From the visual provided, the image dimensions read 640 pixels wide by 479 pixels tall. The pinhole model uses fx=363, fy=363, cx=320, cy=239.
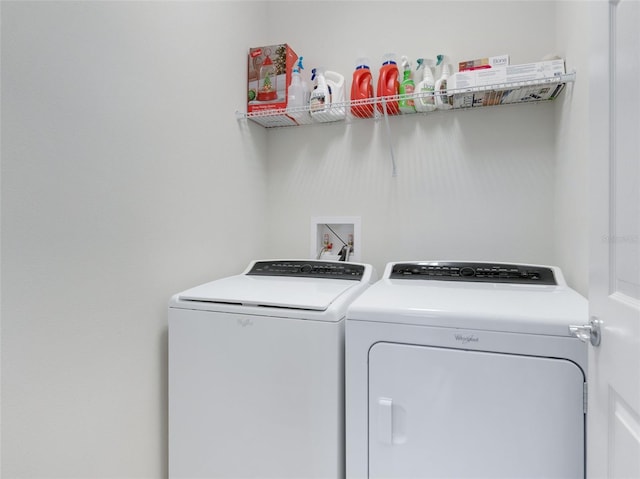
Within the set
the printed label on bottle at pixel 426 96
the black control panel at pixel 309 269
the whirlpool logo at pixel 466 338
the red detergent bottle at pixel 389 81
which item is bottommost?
the whirlpool logo at pixel 466 338

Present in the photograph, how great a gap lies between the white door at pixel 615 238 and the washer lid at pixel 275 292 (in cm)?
77

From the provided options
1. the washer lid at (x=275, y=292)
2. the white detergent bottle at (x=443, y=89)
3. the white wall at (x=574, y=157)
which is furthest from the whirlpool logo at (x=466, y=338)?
the white detergent bottle at (x=443, y=89)

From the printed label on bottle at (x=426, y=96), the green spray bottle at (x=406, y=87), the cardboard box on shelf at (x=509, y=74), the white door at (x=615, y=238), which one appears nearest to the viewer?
the white door at (x=615, y=238)

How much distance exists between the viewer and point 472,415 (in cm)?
109

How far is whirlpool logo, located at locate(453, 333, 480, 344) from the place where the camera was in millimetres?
1094

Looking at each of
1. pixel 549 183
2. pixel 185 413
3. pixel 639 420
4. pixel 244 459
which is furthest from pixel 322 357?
pixel 549 183

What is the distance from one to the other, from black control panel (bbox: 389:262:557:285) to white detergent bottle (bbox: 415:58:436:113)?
0.82 m

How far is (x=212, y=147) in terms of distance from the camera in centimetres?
177

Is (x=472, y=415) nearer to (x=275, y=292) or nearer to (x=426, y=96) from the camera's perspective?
(x=275, y=292)

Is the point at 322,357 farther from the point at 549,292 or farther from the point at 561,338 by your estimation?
the point at 549,292

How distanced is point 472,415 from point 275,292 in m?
0.81

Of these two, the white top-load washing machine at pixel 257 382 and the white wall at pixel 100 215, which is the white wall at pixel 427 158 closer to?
the white wall at pixel 100 215

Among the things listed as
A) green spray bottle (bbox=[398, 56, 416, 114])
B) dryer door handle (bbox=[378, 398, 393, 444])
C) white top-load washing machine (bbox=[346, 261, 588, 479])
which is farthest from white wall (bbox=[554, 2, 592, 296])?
dryer door handle (bbox=[378, 398, 393, 444])

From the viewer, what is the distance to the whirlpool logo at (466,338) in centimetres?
109
